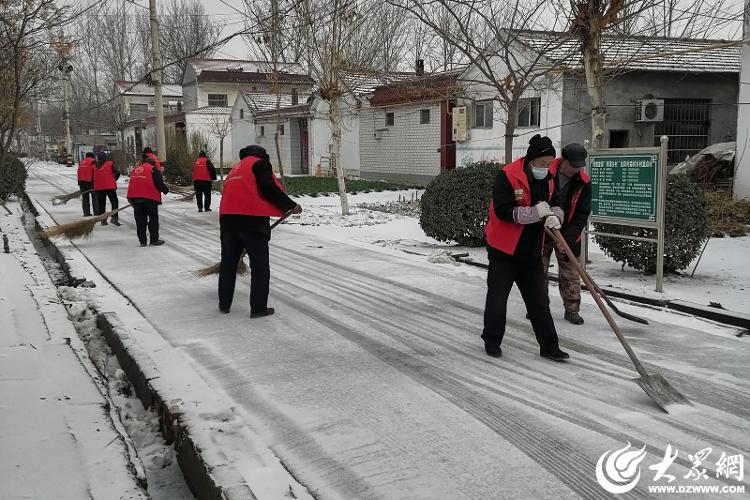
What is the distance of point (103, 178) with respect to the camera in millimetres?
14891

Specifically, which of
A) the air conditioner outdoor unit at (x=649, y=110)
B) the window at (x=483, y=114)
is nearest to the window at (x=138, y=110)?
the window at (x=483, y=114)

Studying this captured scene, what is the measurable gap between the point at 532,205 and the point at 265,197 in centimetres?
269

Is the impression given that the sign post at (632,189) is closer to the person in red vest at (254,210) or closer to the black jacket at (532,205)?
the black jacket at (532,205)

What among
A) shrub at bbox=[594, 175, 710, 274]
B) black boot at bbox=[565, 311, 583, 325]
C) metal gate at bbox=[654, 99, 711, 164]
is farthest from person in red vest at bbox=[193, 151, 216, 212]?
metal gate at bbox=[654, 99, 711, 164]

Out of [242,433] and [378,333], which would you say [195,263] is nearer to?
[378,333]

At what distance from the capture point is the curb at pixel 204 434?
3.34 metres

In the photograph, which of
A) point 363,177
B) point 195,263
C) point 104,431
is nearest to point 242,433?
point 104,431

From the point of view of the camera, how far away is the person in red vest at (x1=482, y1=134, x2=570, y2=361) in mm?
5012

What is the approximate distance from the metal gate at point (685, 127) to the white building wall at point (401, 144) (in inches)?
303

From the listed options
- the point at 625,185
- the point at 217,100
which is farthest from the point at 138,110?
the point at 625,185

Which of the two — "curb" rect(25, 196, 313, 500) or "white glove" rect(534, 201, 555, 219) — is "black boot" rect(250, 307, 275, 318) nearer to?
"curb" rect(25, 196, 313, 500)

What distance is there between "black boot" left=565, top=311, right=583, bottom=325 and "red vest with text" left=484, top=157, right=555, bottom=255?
1.72 m

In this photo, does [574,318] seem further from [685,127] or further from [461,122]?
[461,122]

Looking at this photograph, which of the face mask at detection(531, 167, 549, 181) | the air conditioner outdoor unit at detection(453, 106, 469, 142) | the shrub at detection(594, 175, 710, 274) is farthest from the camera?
the air conditioner outdoor unit at detection(453, 106, 469, 142)
